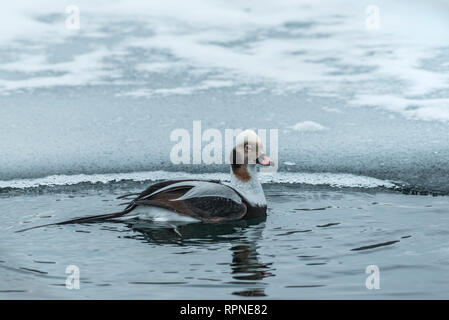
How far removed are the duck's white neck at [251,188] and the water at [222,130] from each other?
220mm

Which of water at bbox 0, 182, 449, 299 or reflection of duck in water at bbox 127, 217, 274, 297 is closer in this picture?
water at bbox 0, 182, 449, 299

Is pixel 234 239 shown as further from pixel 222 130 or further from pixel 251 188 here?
pixel 222 130

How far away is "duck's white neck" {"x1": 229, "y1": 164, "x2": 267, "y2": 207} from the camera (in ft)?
18.2

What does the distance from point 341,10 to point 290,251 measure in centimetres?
703

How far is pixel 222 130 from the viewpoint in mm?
7371

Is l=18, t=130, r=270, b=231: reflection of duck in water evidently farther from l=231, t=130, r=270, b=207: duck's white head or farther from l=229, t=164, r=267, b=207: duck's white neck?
l=231, t=130, r=270, b=207: duck's white head

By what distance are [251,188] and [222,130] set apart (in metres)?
1.78

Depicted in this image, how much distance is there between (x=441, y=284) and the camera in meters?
3.55

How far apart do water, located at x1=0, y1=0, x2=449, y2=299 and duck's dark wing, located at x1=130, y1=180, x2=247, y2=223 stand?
6.3 inches

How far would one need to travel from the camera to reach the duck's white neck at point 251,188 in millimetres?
5535
